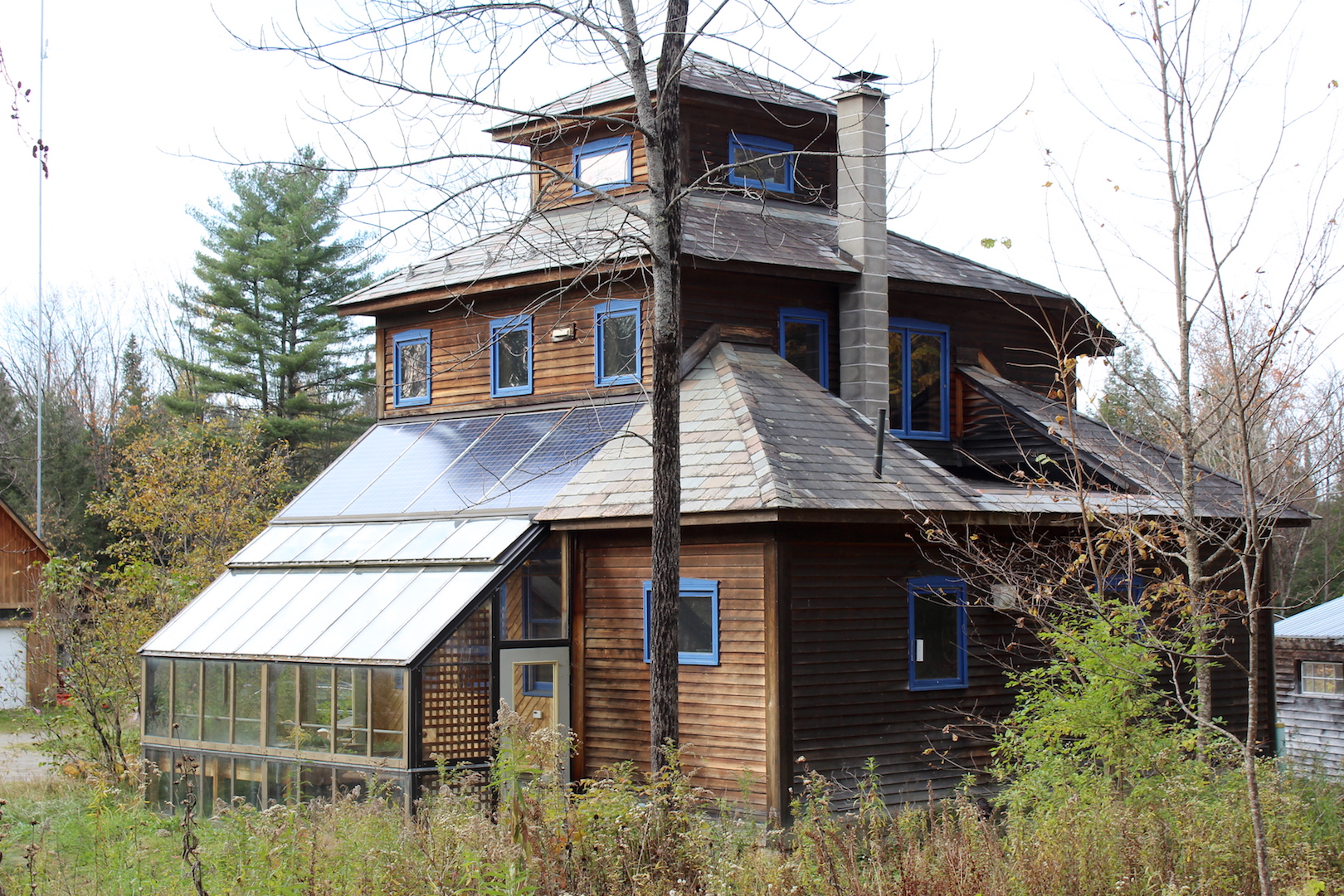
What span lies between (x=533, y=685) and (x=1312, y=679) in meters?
16.4

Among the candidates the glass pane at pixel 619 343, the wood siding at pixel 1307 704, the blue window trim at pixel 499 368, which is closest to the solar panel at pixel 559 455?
the glass pane at pixel 619 343

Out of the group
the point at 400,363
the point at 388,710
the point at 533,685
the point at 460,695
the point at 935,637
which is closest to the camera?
the point at 388,710

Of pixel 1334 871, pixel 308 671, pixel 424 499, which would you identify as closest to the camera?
pixel 1334 871

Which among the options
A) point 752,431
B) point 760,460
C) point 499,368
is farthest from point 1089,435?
point 499,368

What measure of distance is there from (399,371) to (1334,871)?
13.6m

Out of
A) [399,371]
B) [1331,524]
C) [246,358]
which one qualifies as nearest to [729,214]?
[399,371]

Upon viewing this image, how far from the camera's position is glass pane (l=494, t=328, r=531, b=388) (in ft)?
56.7

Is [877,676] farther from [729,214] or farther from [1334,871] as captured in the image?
[729,214]

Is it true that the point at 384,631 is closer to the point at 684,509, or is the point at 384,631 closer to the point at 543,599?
the point at 543,599

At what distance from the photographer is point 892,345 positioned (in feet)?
58.1

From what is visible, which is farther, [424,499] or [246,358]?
[246,358]

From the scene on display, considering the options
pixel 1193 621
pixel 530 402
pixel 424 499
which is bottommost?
pixel 1193 621

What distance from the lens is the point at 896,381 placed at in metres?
17.6

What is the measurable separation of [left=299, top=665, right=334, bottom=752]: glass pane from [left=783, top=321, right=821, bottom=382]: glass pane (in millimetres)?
6899
